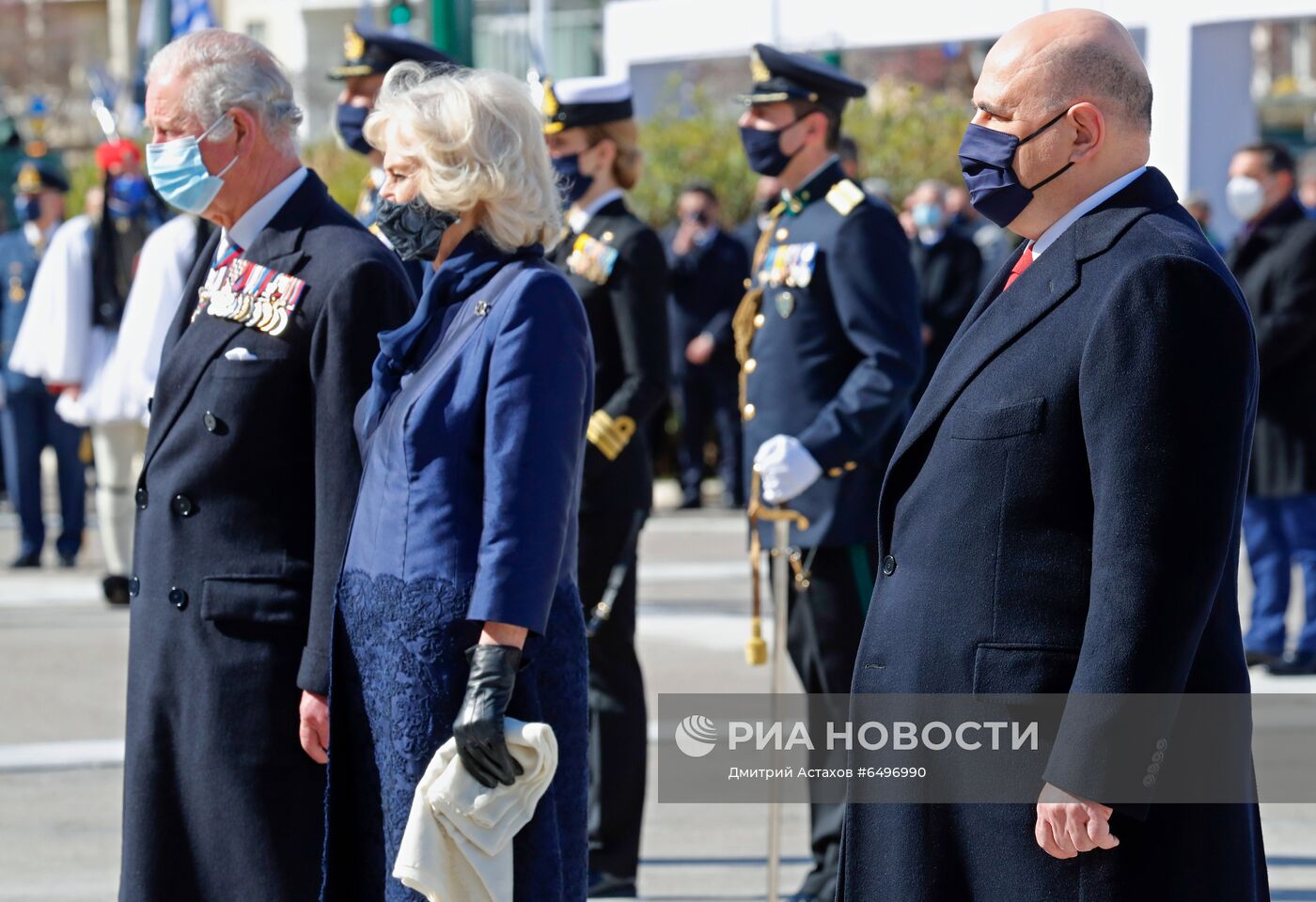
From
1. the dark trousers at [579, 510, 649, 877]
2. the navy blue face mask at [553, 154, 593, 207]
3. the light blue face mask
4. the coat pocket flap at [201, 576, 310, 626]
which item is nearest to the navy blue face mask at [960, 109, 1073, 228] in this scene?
the coat pocket flap at [201, 576, 310, 626]

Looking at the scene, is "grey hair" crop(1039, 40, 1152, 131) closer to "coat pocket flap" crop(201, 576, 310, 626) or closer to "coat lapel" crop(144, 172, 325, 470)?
"coat lapel" crop(144, 172, 325, 470)

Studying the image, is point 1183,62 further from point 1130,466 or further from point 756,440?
point 1130,466

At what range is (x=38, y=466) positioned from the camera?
1177 centimetres

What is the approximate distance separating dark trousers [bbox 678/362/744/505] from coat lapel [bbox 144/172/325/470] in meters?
10.0

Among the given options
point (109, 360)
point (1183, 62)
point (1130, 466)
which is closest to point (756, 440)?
point (1130, 466)

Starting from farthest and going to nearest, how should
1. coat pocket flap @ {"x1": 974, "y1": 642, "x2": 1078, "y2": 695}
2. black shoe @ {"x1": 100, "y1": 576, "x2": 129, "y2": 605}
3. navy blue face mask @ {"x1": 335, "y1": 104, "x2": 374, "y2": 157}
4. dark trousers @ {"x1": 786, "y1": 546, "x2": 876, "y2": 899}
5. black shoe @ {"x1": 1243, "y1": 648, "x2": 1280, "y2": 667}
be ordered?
black shoe @ {"x1": 100, "y1": 576, "x2": 129, "y2": 605}
black shoe @ {"x1": 1243, "y1": 648, "x2": 1280, "y2": 667}
navy blue face mask @ {"x1": 335, "y1": 104, "x2": 374, "y2": 157}
dark trousers @ {"x1": 786, "y1": 546, "x2": 876, "y2": 899}
coat pocket flap @ {"x1": 974, "y1": 642, "x2": 1078, "y2": 695}

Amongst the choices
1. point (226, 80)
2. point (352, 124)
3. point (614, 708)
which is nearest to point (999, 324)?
point (226, 80)

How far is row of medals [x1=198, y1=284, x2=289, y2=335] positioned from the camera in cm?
380

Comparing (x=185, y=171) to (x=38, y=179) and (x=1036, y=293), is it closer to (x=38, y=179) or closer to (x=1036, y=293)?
(x=1036, y=293)

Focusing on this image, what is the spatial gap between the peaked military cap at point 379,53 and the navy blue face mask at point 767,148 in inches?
49.5

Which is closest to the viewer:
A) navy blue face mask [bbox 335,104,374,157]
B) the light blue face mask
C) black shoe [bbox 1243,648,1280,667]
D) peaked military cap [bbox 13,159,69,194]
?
the light blue face mask

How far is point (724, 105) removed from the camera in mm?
20109

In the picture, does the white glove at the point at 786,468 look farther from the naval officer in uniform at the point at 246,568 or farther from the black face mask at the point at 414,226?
the black face mask at the point at 414,226

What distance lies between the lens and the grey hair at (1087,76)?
292cm
